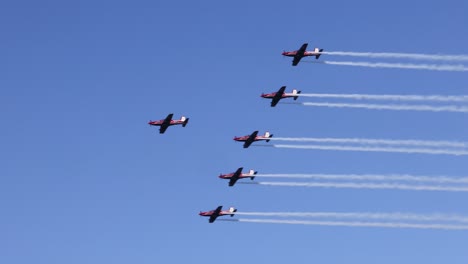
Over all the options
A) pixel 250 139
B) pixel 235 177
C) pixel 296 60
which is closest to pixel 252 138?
pixel 250 139

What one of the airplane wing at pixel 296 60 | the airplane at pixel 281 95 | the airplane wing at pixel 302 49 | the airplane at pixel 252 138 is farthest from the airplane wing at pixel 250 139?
the airplane wing at pixel 302 49

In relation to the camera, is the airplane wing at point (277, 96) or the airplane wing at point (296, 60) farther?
the airplane wing at point (296, 60)

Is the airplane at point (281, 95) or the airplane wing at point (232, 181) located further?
the airplane wing at point (232, 181)

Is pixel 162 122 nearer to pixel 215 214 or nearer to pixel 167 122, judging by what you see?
pixel 167 122

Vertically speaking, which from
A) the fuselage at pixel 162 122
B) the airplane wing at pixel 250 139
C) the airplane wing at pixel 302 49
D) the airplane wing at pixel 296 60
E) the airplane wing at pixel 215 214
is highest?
the airplane wing at pixel 302 49

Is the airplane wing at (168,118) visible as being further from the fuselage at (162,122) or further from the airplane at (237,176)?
the airplane at (237,176)

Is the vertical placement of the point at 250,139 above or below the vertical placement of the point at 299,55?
below

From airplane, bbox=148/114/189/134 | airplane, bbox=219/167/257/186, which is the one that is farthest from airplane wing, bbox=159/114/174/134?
airplane, bbox=219/167/257/186

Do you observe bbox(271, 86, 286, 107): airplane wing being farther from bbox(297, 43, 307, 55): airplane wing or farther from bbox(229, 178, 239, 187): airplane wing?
bbox(229, 178, 239, 187): airplane wing

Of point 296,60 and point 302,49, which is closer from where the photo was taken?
point 302,49

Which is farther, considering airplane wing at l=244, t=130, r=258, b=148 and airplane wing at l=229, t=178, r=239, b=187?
airplane wing at l=229, t=178, r=239, b=187

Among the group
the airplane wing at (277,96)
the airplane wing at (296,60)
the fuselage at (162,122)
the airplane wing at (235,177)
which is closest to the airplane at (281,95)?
the airplane wing at (277,96)

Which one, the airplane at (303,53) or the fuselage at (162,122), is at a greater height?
the airplane at (303,53)

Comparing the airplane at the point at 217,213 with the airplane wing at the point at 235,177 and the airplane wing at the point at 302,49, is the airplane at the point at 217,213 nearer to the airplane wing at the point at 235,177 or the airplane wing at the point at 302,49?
the airplane wing at the point at 235,177
